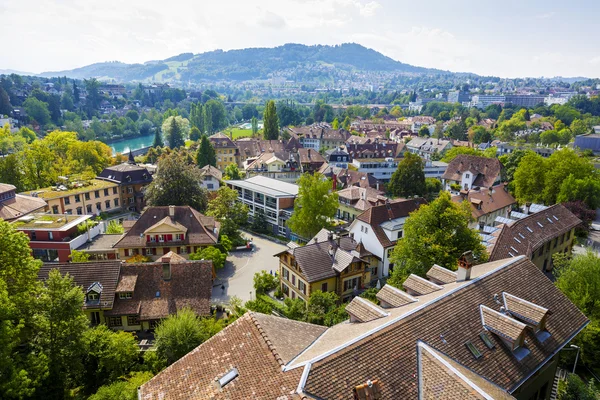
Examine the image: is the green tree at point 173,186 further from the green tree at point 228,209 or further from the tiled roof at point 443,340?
the tiled roof at point 443,340

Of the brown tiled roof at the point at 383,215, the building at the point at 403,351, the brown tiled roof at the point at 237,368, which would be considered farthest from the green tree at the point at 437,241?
the brown tiled roof at the point at 237,368

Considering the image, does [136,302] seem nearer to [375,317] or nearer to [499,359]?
[375,317]

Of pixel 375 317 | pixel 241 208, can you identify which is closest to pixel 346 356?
pixel 375 317

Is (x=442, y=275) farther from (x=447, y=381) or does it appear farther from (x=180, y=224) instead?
(x=180, y=224)

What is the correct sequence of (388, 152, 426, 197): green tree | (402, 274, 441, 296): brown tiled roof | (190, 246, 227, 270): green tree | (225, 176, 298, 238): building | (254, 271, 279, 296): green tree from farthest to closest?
(388, 152, 426, 197): green tree < (225, 176, 298, 238): building < (190, 246, 227, 270): green tree < (254, 271, 279, 296): green tree < (402, 274, 441, 296): brown tiled roof

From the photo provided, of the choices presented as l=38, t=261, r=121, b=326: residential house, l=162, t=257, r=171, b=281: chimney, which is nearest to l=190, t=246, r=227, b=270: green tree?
l=162, t=257, r=171, b=281: chimney

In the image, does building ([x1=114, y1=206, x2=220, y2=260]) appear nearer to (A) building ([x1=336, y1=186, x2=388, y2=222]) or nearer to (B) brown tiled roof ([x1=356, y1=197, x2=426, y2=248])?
(B) brown tiled roof ([x1=356, y1=197, x2=426, y2=248])

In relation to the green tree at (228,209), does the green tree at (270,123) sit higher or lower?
higher
